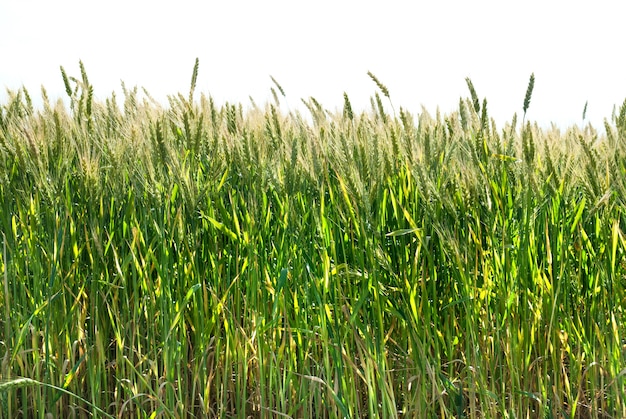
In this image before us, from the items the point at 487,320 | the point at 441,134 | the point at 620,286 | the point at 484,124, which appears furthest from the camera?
the point at 441,134

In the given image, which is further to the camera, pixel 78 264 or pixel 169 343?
pixel 78 264

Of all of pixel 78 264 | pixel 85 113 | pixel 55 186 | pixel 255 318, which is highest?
pixel 85 113

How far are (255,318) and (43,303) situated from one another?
1.84 ft

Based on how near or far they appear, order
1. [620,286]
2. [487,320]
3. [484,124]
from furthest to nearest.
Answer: [484,124], [620,286], [487,320]

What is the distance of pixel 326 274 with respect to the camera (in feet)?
4.95

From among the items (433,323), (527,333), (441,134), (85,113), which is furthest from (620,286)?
(85,113)

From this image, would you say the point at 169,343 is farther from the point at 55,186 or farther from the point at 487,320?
the point at 487,320

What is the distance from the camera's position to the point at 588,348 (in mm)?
1635

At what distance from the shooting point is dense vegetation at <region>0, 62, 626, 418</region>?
155cm

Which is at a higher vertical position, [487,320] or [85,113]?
[85,113]

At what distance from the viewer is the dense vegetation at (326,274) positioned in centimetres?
155

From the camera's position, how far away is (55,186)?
1713mm

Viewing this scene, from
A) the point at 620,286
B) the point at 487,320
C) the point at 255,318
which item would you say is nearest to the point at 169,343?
the point at 255,318

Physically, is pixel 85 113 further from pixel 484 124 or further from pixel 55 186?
pixel 484 124
